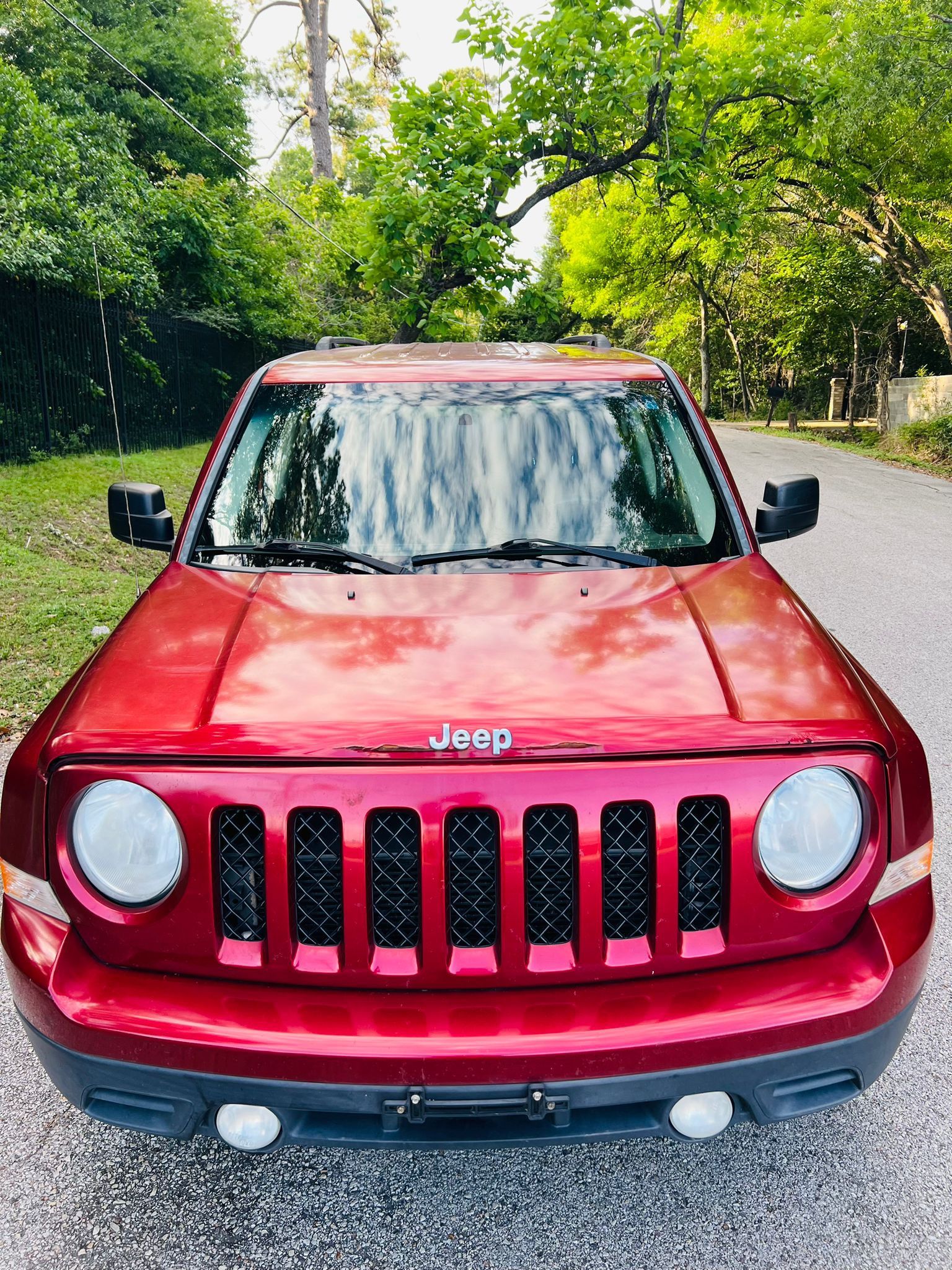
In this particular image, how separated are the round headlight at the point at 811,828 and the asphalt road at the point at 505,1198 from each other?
897 mm

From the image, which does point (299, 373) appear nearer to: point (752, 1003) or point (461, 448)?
point (461, 448)

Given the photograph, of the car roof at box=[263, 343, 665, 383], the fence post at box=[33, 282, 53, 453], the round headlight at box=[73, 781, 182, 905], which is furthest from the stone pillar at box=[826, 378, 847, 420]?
the round headlight at box=[73, 781, 182, 905]

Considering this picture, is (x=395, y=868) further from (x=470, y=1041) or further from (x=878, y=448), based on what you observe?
(x=878, y=448)

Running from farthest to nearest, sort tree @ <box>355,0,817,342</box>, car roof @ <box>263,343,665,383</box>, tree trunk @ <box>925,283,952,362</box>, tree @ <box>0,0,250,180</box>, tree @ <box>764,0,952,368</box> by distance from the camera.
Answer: tree trunk @ <box>925,283,952,362</box>
tree @ <box>0,0,250,180</box>
tree @ <box>764,0,952,368</box>
tree @ <box>355,0,817,342</box>
car roof @ <box>263,343,665,383</box>

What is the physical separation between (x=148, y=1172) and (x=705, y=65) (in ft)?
42.0

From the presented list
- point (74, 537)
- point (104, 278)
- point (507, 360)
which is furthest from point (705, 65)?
point (507, 360)

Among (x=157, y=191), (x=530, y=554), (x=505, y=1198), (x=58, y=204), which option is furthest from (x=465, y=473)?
(x=157, y=191)

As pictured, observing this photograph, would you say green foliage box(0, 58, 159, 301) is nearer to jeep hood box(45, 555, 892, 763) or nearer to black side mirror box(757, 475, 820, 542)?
black side mirror box(757, 475, 820, 542)

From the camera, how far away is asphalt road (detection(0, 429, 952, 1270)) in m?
2.08

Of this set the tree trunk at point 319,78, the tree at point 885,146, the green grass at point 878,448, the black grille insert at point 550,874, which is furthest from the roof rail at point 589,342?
the tree trunk at point 319,78

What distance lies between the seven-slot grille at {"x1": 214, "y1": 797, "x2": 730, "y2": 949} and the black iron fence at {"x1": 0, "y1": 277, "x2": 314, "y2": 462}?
Result: 1125cm

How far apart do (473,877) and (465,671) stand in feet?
1.47

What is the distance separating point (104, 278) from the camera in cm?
1327

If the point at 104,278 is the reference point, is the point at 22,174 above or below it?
above
